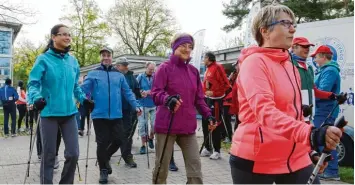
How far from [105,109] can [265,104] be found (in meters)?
3.85

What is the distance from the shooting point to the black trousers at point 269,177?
2.41m

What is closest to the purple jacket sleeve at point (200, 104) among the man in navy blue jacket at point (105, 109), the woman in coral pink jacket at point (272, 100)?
the man in navy blue jacket at point (105, 109)

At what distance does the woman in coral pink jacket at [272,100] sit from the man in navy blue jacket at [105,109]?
339 cm

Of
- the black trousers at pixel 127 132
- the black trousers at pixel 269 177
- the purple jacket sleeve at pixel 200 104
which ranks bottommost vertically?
the black trousers at pixel 127 132

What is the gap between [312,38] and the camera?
7055mm

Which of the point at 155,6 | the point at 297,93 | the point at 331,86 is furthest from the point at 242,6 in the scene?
the point at 297,93

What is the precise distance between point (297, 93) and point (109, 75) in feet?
12.7

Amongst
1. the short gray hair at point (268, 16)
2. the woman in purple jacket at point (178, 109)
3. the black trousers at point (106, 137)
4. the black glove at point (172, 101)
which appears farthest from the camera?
the black trousers at point (106, 137)

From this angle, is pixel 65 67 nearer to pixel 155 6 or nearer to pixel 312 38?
pixel 312 38

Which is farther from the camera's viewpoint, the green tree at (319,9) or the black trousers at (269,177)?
the green tree at (319,9)

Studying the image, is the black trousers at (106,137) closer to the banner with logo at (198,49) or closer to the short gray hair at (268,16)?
the short gray hair at (268,16)

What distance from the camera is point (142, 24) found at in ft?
138

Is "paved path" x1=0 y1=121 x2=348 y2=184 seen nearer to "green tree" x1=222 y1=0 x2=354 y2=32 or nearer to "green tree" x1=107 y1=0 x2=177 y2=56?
"green tree" x1=222 y1=0 x2=354 y2=32

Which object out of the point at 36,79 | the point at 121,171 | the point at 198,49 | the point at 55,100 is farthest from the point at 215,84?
the point at 36,79
